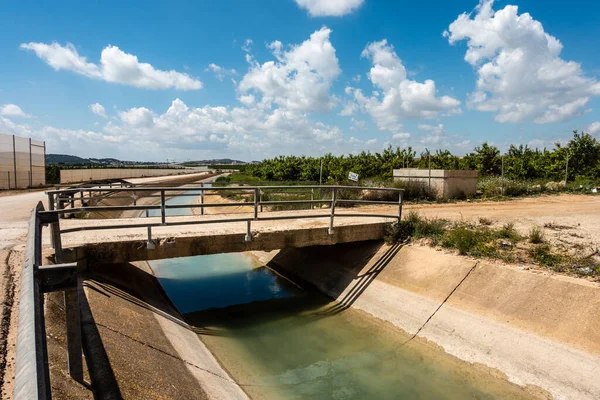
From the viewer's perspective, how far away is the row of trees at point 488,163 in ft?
101

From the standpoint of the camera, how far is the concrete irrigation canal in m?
5.15

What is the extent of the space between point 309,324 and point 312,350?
140 centimetres

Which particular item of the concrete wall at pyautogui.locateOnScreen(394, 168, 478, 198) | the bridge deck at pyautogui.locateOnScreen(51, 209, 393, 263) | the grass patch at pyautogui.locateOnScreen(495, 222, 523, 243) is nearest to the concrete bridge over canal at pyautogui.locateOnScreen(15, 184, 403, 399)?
the bridge deck at pyautogui.locateOnScreen(51, 209, 393, 263)

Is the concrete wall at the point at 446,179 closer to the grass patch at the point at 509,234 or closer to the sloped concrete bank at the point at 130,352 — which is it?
the grass patch at the point at 509,234

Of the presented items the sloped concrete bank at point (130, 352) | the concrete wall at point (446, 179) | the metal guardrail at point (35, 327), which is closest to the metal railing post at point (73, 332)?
the metal guardrail at point (35, 327)

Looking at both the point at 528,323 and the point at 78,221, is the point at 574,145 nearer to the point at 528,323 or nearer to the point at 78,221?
the point at 528,323

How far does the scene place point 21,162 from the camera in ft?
95.0

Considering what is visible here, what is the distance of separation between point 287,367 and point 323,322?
94.2 inches

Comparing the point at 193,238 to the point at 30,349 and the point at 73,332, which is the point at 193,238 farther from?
the point at 30,349

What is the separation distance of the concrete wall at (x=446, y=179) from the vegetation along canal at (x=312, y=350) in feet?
36.8

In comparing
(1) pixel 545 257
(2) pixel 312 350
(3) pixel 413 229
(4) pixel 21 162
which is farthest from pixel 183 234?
(4) pixel 21 162

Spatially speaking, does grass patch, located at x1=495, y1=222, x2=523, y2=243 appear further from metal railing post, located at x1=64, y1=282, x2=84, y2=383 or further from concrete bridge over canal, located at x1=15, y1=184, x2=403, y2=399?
metal railing post, located at x1=64, y1=282, x2=84, y2=383

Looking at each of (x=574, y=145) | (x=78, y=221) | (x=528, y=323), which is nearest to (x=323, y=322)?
(x=528, y=323)

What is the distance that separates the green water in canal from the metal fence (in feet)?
72.7
